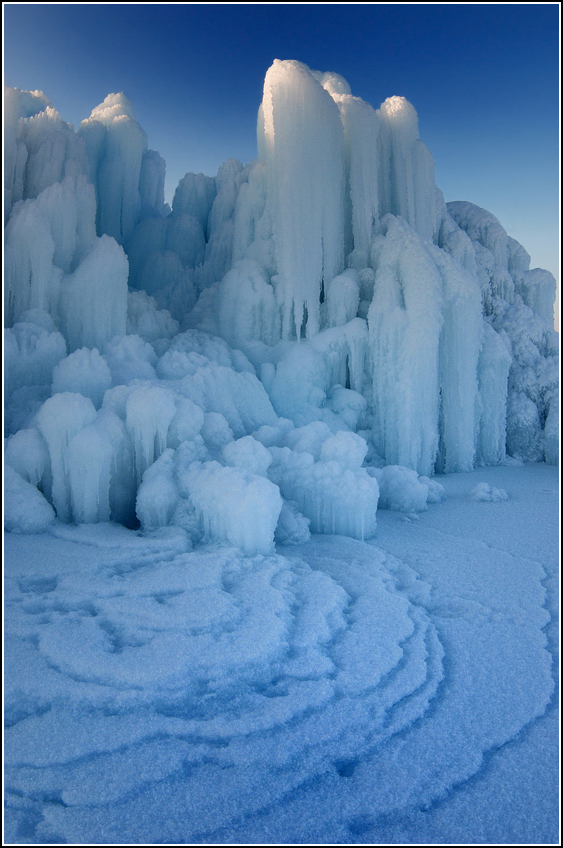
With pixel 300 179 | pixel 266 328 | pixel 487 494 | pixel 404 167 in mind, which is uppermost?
pixel 404 167

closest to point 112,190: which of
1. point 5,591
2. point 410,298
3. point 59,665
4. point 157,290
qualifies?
point 157,290

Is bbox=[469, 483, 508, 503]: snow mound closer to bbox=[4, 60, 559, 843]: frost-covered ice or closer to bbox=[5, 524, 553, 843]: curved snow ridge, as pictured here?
bbox=[4, 60, 559, 843]: frost-covered ice

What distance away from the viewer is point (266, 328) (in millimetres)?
11359

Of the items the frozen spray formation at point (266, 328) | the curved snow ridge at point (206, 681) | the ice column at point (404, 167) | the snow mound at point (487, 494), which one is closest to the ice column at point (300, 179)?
the frozen spray formation at point (266, 328)

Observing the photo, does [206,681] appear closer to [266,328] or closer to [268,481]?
[268,481]

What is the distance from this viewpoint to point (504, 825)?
2.65m

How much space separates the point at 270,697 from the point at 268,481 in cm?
313

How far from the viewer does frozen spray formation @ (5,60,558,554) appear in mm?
6914

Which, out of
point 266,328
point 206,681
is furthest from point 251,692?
point 266,328

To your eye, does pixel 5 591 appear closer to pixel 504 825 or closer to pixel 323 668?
pixel 323 668

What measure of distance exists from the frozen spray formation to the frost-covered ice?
52 millimetres

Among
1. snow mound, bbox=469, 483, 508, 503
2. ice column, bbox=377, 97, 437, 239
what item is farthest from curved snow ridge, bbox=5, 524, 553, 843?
ice column, bbox=377, 97, 437, 239

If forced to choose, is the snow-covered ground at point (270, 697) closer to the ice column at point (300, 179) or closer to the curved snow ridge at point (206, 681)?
the curved snow ridge at point (206, 681)

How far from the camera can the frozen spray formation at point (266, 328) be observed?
22.7ft
